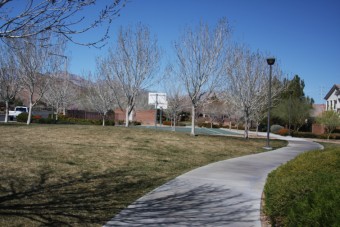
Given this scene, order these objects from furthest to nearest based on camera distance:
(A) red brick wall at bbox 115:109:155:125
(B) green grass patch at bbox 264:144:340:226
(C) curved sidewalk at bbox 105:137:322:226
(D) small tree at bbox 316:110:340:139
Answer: (A) red brick wall at bbox 115:109:155:125, (D) small tree at bbox 316:110:340:139, (C) curved sidewalk at bbox 105:137:322:226, (B) green grass patch at bbox 264:144:340:226

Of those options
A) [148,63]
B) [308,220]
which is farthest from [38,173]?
[148,63]

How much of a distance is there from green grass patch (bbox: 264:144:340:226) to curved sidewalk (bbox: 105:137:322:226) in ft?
2.24

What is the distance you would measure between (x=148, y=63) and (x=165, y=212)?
2057 centimetres

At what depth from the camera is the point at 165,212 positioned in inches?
245

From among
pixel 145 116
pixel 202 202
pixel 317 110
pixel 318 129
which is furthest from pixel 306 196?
pixel 317 110

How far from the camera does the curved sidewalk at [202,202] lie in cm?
580

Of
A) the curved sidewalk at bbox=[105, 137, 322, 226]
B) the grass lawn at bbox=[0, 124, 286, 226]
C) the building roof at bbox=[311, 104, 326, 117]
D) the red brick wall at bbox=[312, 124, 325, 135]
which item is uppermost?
the building roof at bbox=[311, 104, 326, 117]

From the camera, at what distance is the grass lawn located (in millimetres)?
5926

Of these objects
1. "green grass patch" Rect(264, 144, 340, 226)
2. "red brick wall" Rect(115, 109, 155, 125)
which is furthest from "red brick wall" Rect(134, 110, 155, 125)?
"green grass patch" Rect(264, 144, 340, 226)

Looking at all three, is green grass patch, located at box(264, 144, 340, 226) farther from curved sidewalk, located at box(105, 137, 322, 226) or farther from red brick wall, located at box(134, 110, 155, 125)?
red brick wall, located at box(134, 110, 155, 125)

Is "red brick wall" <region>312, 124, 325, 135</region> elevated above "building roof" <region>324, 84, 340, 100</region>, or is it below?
below

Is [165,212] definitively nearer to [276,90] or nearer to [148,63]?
[148,63]

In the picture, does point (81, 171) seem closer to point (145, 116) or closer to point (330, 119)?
point (330, 119)

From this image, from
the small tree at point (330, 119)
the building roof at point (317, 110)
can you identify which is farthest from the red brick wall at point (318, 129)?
the building roof at point (317, 110)
